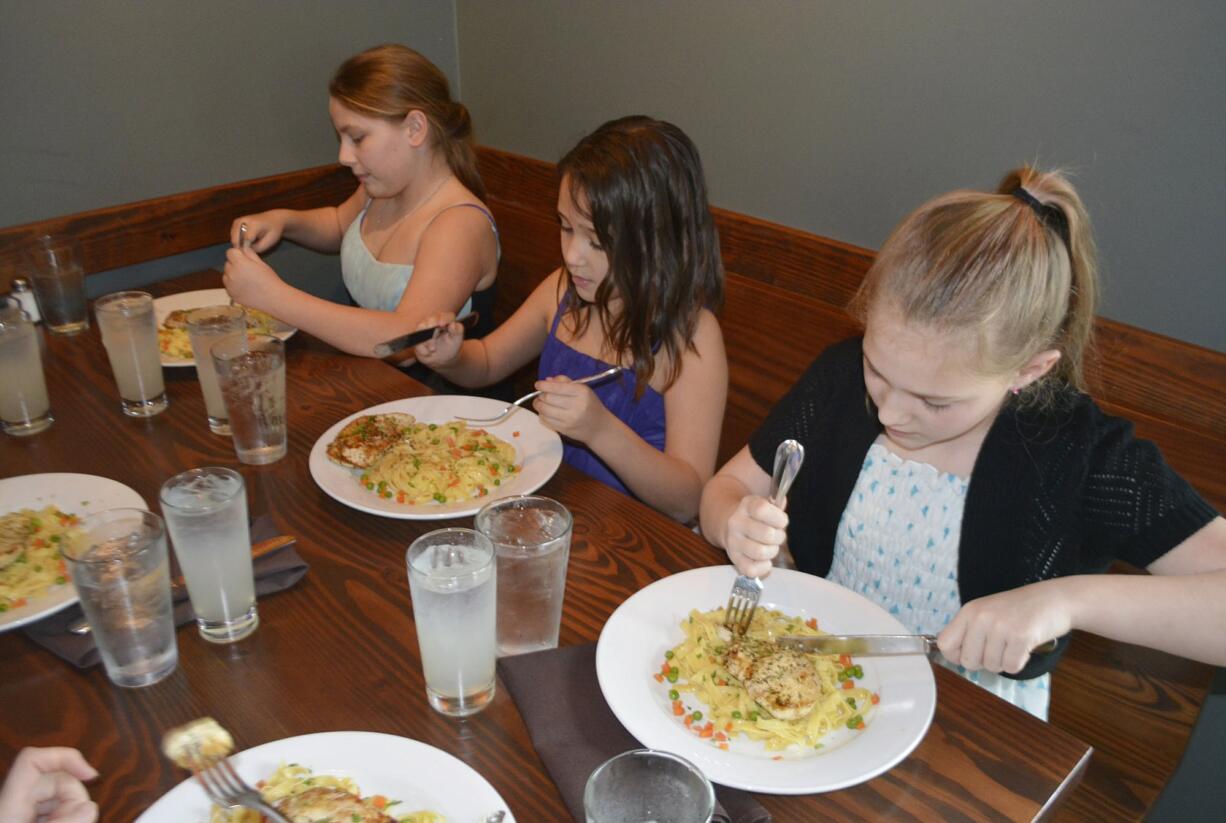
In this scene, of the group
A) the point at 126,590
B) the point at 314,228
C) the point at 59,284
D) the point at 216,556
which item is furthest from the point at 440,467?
the point at 314,228

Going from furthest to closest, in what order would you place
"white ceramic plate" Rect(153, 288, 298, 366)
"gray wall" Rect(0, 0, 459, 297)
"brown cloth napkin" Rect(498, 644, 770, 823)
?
1. "gray wall" Rect(0, 0, 459, 297)
2. "white ceramic plate" Rect(153, 288, 298, 366)
3. "brown cloth napkin" Rect(498, 644, 770, 823)

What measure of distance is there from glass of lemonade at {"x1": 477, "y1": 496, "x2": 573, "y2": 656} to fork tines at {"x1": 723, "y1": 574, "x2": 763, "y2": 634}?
0.79 feet

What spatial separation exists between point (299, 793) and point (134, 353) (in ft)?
3.81

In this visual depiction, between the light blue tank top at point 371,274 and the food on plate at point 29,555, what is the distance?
1.29 meters

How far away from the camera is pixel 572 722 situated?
1.11 meters

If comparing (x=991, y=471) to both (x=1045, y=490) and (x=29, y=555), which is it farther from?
(x=29, y=555)

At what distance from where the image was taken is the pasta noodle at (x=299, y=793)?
97 cm

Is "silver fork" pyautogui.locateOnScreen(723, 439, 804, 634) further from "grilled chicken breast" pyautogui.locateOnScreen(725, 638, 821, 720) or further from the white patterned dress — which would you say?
the white patterned dress

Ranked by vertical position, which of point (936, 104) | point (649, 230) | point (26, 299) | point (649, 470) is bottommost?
point (649, 470)

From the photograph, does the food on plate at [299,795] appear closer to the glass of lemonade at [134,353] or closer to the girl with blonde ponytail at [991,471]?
the girl with blonde ponytail at [991,471]

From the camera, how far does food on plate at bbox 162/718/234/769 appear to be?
1.06m

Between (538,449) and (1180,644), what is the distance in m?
1.10

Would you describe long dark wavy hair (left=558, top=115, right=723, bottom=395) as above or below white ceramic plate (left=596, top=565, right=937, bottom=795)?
above

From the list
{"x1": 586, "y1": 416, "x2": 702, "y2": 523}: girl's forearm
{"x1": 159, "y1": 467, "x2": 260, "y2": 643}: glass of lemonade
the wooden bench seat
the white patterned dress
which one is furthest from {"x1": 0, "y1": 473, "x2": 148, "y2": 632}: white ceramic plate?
the wooden bench seat
